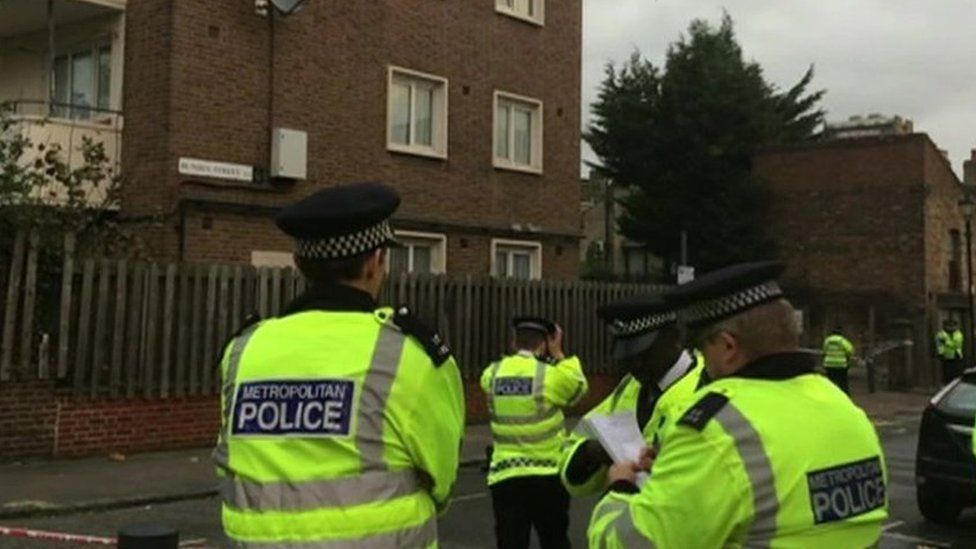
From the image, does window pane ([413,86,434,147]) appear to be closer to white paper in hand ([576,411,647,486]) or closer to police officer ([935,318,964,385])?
police officer ([935,318,964,385])

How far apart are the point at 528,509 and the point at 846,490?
3836 mm

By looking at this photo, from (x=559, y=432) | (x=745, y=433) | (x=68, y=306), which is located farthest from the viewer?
(x=68, y=306)

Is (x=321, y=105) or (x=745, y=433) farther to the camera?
(x=321, y=105)

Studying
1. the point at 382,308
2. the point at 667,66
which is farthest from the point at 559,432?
the point at 667,66

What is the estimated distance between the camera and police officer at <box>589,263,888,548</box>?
2.47 m

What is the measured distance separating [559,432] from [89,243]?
9557 millimetres

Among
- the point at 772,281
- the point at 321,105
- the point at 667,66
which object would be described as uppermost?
the point at 667,66

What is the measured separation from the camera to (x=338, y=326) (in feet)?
9.36

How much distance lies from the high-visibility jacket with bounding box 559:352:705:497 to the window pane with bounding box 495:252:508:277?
16660 millimetres

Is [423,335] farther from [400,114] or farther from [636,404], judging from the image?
[400,114]

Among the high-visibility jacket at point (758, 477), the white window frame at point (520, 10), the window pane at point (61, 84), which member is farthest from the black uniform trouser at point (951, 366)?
the high-visibility jacket at point (758, 477)

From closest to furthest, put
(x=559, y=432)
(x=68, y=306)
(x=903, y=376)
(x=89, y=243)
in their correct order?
(x=559, y=432), (x=68, y=306), (x=89, y=243), (x=903, y=376)

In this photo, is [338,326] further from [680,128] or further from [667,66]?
[667,66]

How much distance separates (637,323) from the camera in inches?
166
